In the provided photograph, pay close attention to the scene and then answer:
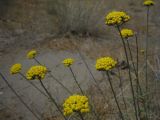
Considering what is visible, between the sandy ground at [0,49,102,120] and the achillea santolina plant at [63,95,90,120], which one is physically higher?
the achillea santolina plant at [63,95,90,120]

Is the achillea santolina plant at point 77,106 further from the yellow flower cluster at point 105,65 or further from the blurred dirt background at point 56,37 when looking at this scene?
the blurred dirt background at point 56,37

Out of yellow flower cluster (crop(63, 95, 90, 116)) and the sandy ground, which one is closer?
yellow flower cluster (crop(63, 95, 90, 116))

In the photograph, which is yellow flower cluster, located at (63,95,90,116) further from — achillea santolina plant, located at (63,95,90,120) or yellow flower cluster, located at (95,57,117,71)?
yellow flower cluster, located at (95,57,117,71)

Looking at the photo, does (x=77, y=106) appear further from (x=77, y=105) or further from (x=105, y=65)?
(x=105, y=65)

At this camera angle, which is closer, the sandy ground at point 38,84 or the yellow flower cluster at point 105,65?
the yellow flower cluster at point 105,65

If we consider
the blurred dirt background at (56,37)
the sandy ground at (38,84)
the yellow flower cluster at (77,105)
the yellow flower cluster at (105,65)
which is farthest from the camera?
the blurred dirt background at (56,37)

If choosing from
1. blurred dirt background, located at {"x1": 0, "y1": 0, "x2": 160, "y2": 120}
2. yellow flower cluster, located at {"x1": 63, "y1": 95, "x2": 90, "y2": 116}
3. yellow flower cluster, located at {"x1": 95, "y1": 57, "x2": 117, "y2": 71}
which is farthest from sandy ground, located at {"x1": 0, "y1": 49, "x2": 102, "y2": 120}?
yellow flower cluster, located at {"x1": 63, "y1": 95, "x2": 90, "y2": 116}

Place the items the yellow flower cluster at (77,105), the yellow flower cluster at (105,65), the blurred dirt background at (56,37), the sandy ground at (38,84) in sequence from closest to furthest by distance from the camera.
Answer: the yellow flower cluster at (77,105) < the yellow flower cluster at (105,65) < the sandy ground at (38,84) < the blurred dirt background at (56,37)

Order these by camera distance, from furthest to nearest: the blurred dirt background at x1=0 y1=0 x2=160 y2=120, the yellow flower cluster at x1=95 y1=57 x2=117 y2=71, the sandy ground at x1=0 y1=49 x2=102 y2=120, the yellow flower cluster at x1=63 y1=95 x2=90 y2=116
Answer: the blurred dirt background at x1=0 y1=0 x2=160 y2=120 < the sandy ground at x1=0 y1=49 x2=102 y2=120 < the yellow flower cluster at x1=95 y1=57 x2=117 y2=71 < the yellow flower cluster at x1=63 y1=95 x2=90 y2=116

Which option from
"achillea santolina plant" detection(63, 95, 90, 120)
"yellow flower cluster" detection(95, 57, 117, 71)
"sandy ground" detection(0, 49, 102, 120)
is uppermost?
"yellow flower cluster" detection(95, 57, 117, 71)

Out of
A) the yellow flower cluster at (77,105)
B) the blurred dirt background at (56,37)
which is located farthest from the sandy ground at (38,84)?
the yellow flower cluster at (77,105)

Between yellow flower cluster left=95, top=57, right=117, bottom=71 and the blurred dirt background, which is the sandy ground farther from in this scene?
yellow flower cluster left=95, top=57, right=117, bottom=71

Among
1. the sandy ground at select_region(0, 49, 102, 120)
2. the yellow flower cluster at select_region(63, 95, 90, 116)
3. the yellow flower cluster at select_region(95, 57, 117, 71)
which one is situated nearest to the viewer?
the yellow flower cluster at select_region(63, 95, 90, 116)

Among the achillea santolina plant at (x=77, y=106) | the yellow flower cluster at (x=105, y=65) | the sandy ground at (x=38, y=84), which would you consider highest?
the yellow flower cluster at (x=105, y=65)
